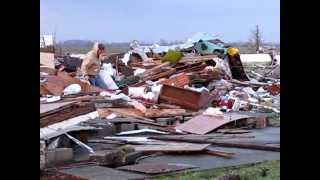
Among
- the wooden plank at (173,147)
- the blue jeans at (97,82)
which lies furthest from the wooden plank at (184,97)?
the wooden plank at (173,147)

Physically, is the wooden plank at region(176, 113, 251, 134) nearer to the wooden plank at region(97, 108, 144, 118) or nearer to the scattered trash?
the wooden plank at region(97, 108, 144, 118)

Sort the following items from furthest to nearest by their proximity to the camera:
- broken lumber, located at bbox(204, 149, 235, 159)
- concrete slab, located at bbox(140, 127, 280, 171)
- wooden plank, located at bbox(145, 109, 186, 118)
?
wooden plank, located at bbox(145, 109, 186, 118) → broken lumber, located at bbox(204, 149, 235, 159) → concrete slab, located at bbox(140, 127, 280, 171)

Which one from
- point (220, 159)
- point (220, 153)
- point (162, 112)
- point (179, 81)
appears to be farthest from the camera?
point (179, 81)

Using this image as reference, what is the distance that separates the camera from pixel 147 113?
9820 mm

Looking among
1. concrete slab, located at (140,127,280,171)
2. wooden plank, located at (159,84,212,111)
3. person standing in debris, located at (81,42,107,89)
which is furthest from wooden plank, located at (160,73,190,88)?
concrete slab, located at (140,127,280,171)

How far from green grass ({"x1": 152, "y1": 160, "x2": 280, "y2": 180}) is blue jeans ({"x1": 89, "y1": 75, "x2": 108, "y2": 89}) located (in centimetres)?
760

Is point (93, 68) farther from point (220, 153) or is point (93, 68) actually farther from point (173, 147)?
point (220, 153)

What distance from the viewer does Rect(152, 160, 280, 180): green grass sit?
4.98 metres

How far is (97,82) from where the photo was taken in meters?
12.8

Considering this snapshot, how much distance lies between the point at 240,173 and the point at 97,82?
8.08m

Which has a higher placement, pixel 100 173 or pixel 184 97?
pixel 184 97

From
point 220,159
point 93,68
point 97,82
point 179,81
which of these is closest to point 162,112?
point 179,81
